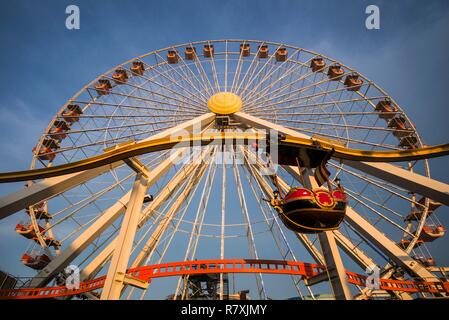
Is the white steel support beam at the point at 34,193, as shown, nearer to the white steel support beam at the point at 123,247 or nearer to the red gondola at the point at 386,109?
the white steel support beam at the point at 123,247

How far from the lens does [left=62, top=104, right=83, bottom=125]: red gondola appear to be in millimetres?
15492

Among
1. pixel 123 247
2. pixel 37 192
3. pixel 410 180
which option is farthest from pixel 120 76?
pixel 410 180

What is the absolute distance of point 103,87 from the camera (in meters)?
16.7

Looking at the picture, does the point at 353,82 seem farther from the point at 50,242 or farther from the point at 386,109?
the point at 50,242

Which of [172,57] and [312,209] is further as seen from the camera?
[172,57]

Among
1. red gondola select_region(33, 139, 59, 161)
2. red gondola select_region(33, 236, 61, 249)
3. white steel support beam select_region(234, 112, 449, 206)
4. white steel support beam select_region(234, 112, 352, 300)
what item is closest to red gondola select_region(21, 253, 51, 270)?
red gondola select_region(33, 236, 61, 249)

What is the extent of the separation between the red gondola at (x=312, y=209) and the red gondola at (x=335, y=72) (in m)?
12.5

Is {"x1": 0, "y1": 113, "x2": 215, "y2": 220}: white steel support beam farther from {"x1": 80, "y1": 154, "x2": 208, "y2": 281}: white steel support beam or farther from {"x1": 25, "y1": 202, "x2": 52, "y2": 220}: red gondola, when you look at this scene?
{"x1": 25, "y1": 202, "x2": 52, "y2": 220}: red gondola

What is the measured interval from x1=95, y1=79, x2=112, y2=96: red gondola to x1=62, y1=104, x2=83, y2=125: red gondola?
164cm

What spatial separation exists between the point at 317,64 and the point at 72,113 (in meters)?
15.2

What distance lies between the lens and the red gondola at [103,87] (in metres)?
16.6

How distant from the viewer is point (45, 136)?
1487cm
